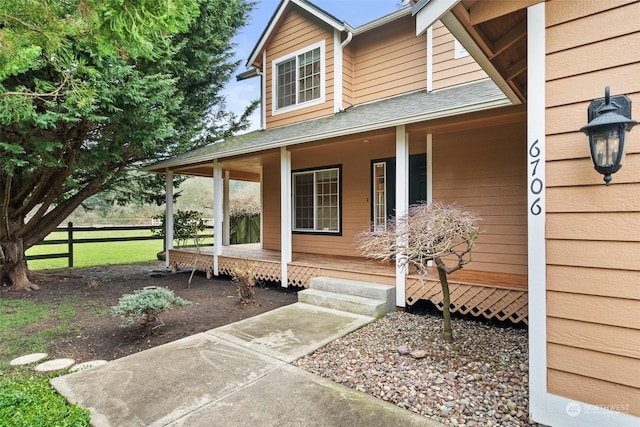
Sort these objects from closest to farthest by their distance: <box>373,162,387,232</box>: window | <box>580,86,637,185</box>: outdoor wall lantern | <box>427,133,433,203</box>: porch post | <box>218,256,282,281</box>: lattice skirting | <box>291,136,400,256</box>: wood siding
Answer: <box>580,86,637,185</box>: outdoor wall lantern
<box>427,133,433,203</box>: porch post
<box>218,256,282,281</box>: lattice skirting
<box>373,162,387,232</box>: window
<box>291,136,400,256</box>: wood siding

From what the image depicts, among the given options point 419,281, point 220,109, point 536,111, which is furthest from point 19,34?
point 220,109

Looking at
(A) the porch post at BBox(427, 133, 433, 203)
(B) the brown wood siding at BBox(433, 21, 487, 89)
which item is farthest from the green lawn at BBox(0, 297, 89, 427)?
(B) the brown wood siding at BBox(433, 21, 487, 89)

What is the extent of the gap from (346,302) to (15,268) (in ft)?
23.2

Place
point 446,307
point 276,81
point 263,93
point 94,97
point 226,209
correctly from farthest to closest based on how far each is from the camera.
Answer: point 226,209
point 263,93
point 276,81
point 94,97
point 446,307

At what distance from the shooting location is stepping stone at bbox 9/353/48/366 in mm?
3426

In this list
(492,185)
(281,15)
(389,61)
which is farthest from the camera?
(281,15)

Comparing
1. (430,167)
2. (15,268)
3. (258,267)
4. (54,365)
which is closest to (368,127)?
(430,167)

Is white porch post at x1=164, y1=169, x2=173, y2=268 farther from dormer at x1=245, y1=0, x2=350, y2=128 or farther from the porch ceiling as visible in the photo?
the porch ceiling

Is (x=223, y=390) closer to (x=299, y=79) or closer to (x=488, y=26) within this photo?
(x=488, y=26)

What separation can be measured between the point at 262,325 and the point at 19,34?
394cm

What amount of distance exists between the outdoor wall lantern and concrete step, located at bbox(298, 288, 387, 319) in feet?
10.7

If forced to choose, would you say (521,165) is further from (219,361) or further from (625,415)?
(219,361)

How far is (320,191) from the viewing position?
8156 millimetres

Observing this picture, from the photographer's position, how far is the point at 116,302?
19.4ft
